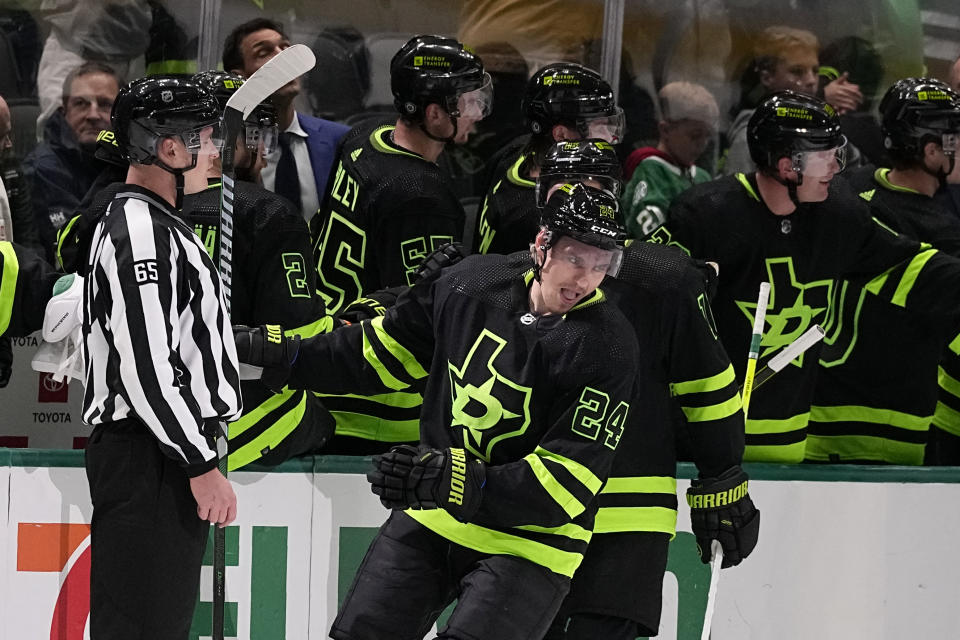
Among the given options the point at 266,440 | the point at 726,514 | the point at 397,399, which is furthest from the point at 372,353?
the point at 726,514

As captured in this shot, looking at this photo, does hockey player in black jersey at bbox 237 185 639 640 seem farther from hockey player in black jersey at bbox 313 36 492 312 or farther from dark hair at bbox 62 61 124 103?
dark hair at bbox 62 61 124 103

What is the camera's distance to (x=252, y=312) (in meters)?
3.68

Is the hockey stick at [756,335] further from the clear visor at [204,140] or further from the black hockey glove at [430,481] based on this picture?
the clear visor at [204,140]

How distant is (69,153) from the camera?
434 cm

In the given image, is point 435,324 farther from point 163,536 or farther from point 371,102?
point 371,102

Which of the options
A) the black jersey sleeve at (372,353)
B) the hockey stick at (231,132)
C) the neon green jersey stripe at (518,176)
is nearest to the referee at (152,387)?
the hockey stick at (231,132)

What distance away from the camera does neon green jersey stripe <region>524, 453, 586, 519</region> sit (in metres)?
2.97

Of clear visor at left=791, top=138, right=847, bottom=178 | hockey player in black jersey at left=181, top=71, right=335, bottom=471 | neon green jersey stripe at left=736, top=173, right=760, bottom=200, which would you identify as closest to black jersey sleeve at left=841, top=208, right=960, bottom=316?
clear visor at left=791, top=138, right=847, bottom=178

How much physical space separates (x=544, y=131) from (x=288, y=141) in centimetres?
79

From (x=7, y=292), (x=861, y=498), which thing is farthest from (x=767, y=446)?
(x=7, y=292)

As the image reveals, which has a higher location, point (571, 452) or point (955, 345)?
point (571, 452)

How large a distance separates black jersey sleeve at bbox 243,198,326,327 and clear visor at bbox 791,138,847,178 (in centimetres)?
136

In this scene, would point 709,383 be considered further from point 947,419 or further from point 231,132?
point 947,419

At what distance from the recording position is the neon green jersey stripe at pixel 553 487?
2969mm
